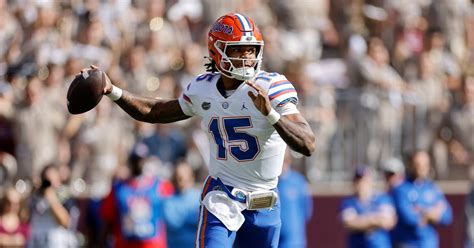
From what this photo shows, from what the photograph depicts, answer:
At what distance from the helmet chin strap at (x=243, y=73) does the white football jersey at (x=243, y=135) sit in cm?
6

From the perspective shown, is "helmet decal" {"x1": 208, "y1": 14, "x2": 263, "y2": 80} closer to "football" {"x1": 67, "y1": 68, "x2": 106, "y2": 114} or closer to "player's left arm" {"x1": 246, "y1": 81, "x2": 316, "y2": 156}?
"player's left arm" {"x1": 246, "y1": 81, "x2": 316, "y2": 156}

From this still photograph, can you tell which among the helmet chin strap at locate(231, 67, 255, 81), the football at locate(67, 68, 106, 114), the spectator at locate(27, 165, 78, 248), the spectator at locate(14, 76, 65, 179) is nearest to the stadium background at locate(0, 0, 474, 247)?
the spectator at locate(14, 76, 65, 179)

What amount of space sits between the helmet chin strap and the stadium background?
16.8ft

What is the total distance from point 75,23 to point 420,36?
4.32 metres

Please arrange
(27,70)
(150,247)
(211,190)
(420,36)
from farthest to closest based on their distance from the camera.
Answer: (420,36) → (27,70) → (150,247) → (211,190)

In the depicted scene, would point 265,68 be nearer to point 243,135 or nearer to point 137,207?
point 137,207

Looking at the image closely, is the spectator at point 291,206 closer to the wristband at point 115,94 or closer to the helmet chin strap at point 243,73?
the wristband at point 115,94

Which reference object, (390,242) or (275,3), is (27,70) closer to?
(275,3)

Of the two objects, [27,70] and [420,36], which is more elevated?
[27,70]

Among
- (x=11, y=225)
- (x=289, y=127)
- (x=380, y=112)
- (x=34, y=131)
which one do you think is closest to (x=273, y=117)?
(x=289, y=127)

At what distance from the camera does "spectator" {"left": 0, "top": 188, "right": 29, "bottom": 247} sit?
11.7m

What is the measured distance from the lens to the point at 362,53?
46.2ft

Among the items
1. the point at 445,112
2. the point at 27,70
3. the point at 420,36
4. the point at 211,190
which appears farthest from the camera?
the point at 420,36

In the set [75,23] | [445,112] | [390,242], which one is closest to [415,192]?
[390,242]
